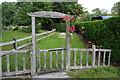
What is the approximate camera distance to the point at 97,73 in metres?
3.35

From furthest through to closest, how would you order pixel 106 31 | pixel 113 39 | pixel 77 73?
pixel 106 31
pixel 113 39
pixel 77 73

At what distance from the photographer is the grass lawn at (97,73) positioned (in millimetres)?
3188

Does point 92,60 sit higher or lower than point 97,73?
higher

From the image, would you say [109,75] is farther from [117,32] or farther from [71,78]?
[117,32]

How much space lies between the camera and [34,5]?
12.3 metres

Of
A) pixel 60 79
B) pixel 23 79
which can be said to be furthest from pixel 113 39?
pixel 23 79

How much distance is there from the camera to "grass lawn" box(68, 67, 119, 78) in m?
3.19

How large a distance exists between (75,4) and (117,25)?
18.8 m

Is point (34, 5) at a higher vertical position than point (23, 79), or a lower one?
higher

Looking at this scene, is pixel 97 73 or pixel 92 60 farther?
pixel 92 60

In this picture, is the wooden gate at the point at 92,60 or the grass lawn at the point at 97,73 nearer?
the grass lawn at the point at 97,73

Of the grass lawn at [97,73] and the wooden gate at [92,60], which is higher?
the wooden gate at [92,60]

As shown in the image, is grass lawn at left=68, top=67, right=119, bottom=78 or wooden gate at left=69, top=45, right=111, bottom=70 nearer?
grass lawn at left=68, top=67, right=119, bottom=78

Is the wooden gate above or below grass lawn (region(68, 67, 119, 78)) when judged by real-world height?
above
